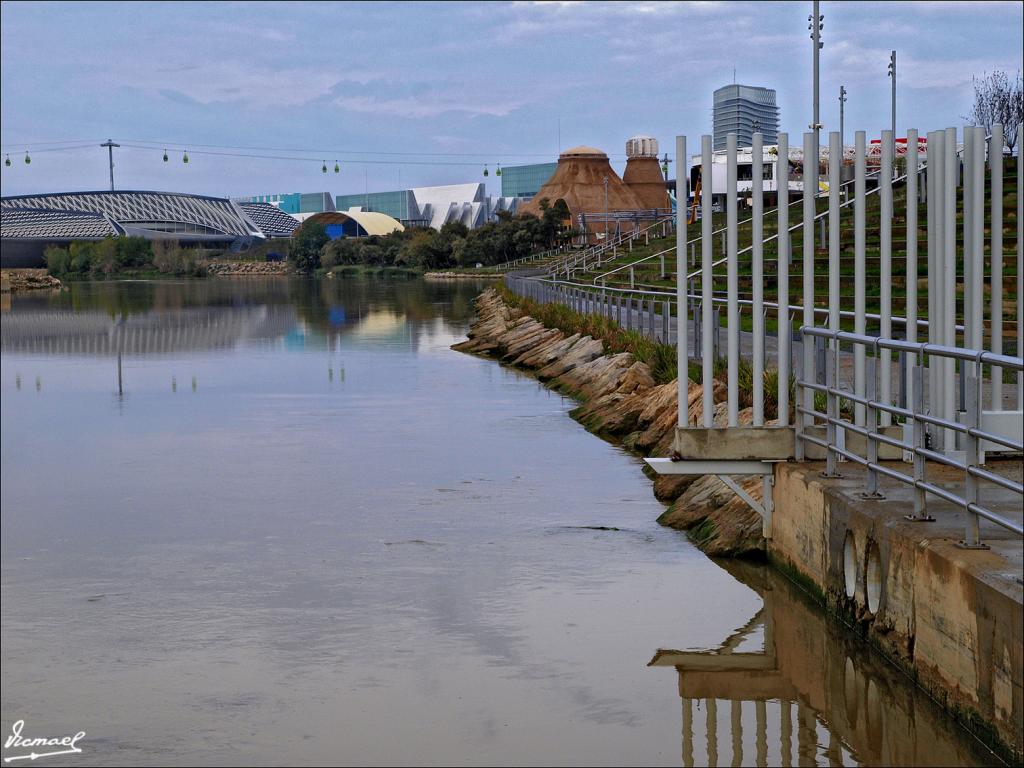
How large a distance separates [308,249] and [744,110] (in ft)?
188

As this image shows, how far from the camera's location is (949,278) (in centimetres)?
1082

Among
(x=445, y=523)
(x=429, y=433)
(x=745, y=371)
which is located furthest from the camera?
(x=429, y=433)

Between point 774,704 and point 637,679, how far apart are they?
96 centimetres

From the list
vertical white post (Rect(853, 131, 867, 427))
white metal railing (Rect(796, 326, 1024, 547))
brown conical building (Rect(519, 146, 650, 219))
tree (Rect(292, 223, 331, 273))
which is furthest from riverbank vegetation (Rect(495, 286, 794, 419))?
brown conical building (Rect(519, 146, 650, 219))

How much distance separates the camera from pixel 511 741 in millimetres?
8516

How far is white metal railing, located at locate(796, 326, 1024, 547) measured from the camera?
313 inches

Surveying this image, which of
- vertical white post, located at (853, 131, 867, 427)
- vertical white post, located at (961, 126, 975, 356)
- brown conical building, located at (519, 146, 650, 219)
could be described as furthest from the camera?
brown conical building, located at (519, 146, 650, 219)

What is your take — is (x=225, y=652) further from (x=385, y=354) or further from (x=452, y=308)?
(x=452, y=308)

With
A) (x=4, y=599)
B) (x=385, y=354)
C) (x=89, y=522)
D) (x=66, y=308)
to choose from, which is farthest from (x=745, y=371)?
(x=66, y=308)

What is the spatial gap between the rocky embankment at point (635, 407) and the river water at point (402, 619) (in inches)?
14.5

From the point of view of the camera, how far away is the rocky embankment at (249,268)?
174 metres

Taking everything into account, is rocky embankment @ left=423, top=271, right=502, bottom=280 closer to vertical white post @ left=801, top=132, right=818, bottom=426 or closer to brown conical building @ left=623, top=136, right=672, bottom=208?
brown conical building @ left=623, top=136, right=672, bottom=208

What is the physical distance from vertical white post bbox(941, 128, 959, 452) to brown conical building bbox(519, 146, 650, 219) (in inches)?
6952

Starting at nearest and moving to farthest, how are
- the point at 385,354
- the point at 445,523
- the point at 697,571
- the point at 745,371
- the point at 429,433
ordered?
the point at 697,571 → the point at 445,523 → the point at 745,371 → the point at 429,433 → the point at 385,354
